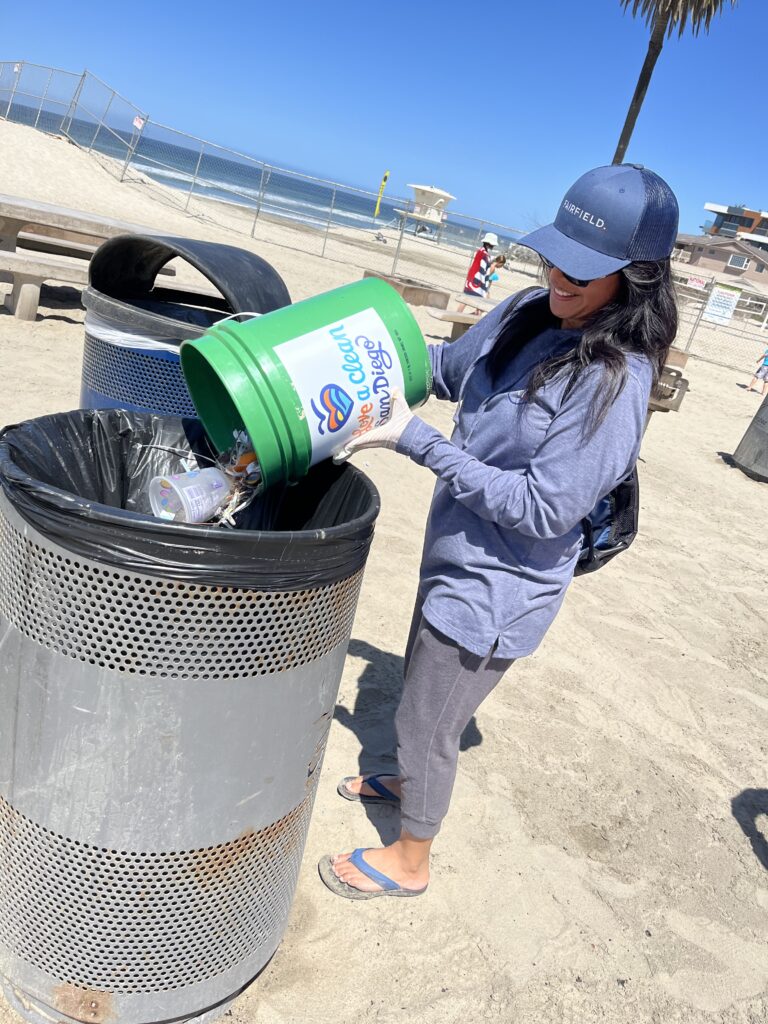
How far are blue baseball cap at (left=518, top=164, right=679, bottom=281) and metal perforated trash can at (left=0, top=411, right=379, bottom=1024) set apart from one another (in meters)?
0.66

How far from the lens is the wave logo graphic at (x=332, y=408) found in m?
1.67

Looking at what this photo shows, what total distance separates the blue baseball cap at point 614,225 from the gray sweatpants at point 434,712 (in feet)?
3.02

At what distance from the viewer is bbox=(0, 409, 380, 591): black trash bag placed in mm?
1324

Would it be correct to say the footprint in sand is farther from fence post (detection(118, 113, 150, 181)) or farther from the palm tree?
fence post (detection(118, 113, 150, 181))

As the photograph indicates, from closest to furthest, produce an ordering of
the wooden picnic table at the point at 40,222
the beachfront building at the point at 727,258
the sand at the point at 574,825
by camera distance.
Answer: the sand at the point at 574,825 → the wooden picnic table at the point at 40,222 → the beachfront building at the point at 727,258

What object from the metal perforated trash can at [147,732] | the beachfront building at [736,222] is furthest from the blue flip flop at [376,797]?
the beachfront building at [736,222]

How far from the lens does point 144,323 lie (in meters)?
2.75

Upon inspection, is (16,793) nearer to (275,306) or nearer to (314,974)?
(314,974)

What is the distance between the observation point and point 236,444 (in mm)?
1895

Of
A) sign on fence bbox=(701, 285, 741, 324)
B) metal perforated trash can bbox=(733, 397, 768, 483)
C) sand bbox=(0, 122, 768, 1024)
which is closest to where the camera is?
sand bbox=(0, 122, 768, 1024)

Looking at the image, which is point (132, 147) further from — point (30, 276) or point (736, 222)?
point (736, 222)

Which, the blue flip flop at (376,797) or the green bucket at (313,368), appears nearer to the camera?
the green bucket at (313,368)

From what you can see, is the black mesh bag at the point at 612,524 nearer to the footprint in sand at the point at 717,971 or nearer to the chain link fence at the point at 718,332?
the footprint in sand at the point at 717,971

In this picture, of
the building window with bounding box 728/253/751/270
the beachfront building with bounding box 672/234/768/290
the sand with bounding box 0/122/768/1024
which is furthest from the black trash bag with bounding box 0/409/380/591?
the building window with bounding box 728/253/751/270
